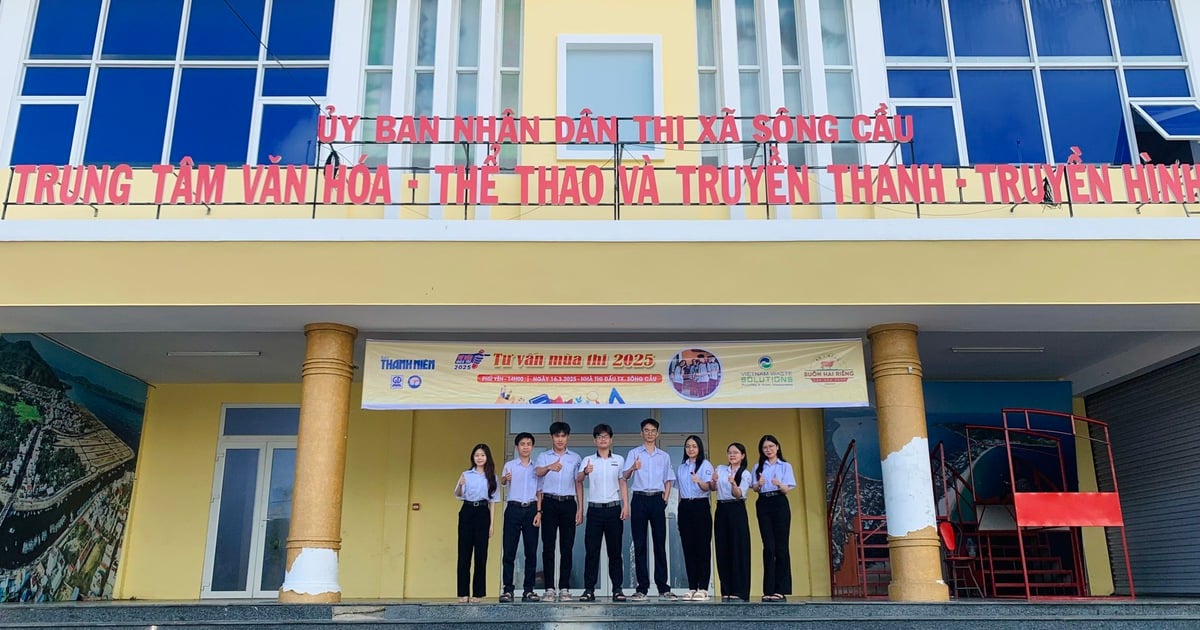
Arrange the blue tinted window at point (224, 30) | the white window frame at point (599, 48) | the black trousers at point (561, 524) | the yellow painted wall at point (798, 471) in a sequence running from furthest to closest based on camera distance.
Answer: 1. the yellow painted wall at point (798, 471)
2. the blue tinted window at point (224, 30)
3. the white window frame at point (599, 48)
4. the black trousers at point (561, 524)

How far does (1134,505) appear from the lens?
396 inches

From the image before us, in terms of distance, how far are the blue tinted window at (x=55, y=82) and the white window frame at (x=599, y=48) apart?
458cm

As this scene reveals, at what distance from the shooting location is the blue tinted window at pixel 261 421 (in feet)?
34.9

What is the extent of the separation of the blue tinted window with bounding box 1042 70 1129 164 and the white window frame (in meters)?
3.78

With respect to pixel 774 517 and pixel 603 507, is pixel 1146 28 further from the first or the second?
pixel 603 507

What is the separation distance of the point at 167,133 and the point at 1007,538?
31.0 feet

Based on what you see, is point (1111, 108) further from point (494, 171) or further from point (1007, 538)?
point (494, 171)

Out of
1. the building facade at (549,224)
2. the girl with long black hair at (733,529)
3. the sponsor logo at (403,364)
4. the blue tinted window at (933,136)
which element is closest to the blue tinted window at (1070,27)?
the building facade at (549,224)

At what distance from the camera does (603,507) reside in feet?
23.7

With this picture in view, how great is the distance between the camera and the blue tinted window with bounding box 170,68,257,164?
29.1 ft

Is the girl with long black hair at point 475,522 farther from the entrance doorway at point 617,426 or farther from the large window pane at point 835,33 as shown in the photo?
the large window pane at point 835,33

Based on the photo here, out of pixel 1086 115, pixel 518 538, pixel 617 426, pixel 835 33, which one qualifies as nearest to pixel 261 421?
pixel 617 426

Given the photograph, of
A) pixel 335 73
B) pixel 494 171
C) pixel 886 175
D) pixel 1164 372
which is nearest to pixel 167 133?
pixel 335 73

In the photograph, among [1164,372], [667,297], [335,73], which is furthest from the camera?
[1164,372]
